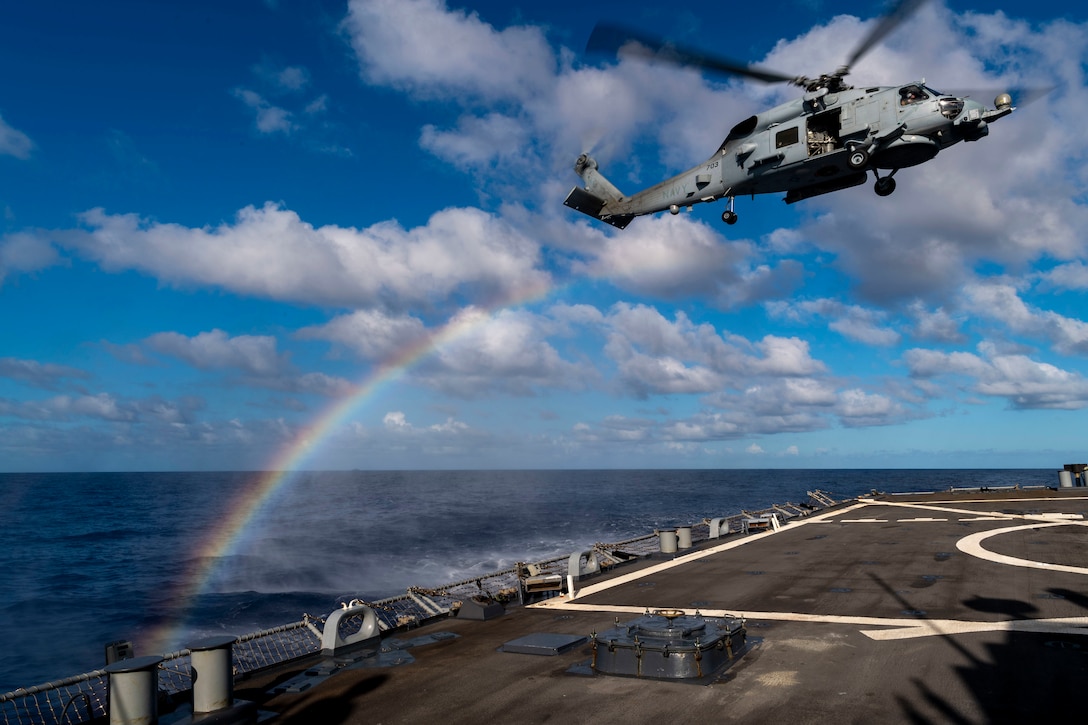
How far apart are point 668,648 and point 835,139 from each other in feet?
56.2

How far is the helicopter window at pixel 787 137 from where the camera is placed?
22.2 m

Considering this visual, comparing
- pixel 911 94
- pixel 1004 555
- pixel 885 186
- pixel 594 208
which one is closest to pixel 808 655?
pixel 1004 555

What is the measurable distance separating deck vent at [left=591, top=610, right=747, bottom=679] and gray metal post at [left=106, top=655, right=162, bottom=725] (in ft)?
24.9

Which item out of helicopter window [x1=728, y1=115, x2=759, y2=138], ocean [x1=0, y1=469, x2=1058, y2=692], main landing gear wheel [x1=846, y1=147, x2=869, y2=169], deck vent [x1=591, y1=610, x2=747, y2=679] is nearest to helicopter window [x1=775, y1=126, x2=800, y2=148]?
helicopter window [x1=728, y1=115, x2=759, y2=138]

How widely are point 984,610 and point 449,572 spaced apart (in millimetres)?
45057

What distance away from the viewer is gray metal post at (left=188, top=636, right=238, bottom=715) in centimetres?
1093

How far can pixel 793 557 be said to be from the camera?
1045 inches

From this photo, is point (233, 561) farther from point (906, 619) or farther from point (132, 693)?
point (906, 619)

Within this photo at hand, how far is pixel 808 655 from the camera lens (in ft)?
44.5

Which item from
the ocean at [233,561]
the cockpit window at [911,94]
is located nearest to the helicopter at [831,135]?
the cockpit window at [911,94]

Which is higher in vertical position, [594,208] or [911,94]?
[594,208]

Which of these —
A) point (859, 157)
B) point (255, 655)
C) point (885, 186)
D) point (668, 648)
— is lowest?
point (255, 655)

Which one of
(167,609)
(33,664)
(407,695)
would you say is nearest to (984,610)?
(407,695)

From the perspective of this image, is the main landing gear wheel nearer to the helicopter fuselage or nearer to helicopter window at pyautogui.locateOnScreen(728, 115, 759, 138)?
the helicopter fuselage
